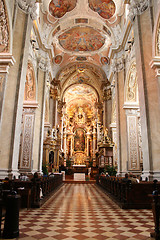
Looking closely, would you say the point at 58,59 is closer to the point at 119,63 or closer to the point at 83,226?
the point at 119,63

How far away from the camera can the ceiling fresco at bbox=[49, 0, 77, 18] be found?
1405 centimetres

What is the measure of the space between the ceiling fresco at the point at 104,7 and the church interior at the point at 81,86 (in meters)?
0.07

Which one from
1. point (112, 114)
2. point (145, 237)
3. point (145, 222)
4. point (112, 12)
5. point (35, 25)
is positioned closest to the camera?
point (145, 237)

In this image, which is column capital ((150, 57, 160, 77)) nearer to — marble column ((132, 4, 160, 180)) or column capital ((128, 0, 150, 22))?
marble column ((132, 4, 160, 180))

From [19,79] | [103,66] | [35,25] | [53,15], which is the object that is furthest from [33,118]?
[103,66]

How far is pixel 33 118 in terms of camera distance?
1238cm

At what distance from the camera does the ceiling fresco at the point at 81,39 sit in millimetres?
17531

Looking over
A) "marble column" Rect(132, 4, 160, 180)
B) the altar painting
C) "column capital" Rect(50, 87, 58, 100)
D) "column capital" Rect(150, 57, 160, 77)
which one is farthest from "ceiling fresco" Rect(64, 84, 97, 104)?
"column capital" Rect(150, 57, 160, 77)

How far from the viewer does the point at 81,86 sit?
26781mm

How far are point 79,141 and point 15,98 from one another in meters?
24.7

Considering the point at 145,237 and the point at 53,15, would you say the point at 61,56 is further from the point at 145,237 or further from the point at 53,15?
the point at 145,237

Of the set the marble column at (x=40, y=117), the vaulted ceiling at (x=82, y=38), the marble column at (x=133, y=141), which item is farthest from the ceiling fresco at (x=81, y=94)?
the marble column at (x=133, y=141)

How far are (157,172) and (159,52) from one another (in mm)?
4491

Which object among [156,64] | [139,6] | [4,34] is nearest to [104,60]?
[139,6]
